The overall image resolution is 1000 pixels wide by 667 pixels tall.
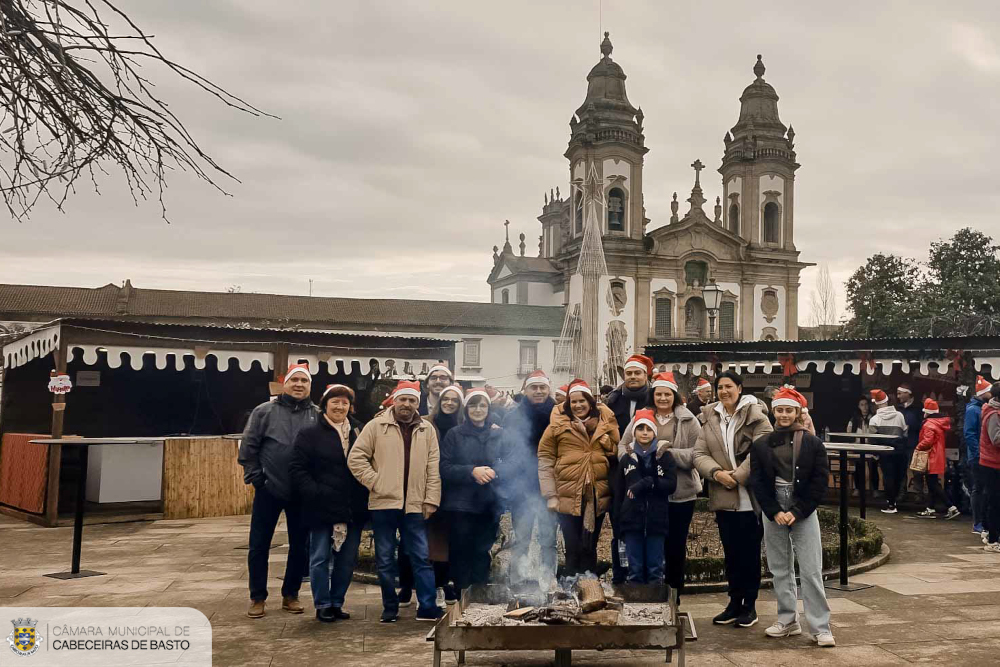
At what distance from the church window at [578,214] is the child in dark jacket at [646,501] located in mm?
46998

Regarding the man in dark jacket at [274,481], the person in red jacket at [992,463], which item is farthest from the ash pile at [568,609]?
the person in red jacket at [992,463]

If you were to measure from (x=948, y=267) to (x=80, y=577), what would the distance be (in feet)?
147

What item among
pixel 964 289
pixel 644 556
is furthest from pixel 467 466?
pixel 964 289

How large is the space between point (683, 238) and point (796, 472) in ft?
160

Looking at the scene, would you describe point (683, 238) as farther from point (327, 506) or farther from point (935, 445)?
point (327, 506)

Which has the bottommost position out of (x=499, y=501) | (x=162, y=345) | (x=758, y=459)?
(x=499, y=501)

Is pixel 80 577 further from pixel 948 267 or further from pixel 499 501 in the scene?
pixel 948 267

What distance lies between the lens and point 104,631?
630cm

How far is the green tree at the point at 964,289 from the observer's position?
4047 centimetres

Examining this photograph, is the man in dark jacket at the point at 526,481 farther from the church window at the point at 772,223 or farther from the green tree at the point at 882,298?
the church window at the point at 772,223

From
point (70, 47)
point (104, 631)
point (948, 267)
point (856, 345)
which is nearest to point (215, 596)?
point (104, 631)

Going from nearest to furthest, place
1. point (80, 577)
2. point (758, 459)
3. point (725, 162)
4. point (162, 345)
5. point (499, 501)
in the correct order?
point (758, 459) → point (499, 501) → point (80, 577) → point (162, 345) → point (725, 162)

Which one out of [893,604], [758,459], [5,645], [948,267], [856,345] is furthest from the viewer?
[948,267]

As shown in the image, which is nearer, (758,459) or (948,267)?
(758,459)
